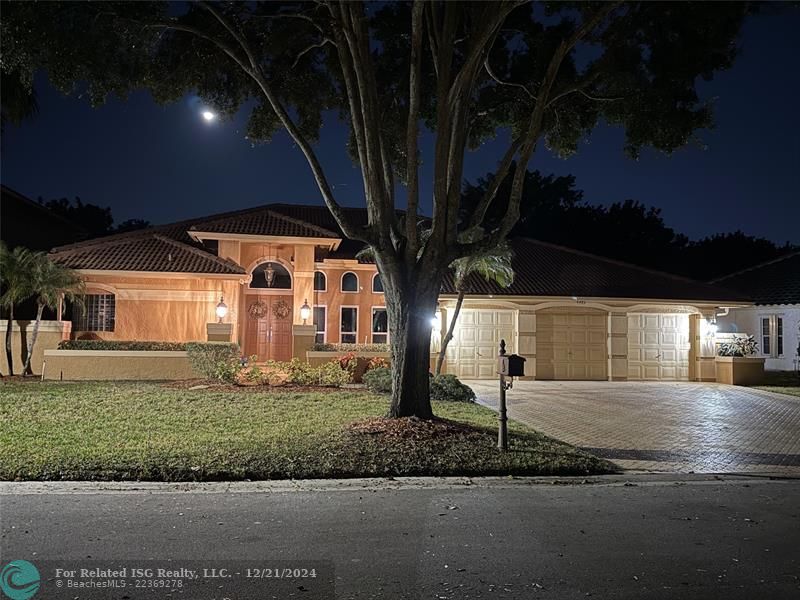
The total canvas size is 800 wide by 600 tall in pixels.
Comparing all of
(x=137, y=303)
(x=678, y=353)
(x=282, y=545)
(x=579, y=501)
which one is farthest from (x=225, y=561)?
(x=678, y=353)

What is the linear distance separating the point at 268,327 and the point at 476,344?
7545 millimetres

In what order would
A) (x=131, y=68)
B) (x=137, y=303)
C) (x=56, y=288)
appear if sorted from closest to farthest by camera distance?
1. (x=131, y=68)
2. (x=56, y=288)
3. (x=137, y=303)

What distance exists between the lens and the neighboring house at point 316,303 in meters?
20.4

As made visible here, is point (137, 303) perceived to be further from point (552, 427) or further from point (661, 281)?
point (661, 281)

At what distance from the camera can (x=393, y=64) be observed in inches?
511

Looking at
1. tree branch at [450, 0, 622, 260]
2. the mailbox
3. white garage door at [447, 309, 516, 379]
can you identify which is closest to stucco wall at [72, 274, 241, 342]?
white garage door at [447, 309, 516, 379]

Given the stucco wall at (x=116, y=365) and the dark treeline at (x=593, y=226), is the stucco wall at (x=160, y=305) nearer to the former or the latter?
the stucco wall at (x=116, y=365)

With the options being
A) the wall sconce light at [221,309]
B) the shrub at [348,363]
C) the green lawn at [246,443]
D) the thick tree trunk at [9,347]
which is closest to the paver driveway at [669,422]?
the green lawn at [246,443]

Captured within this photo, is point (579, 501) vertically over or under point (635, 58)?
under

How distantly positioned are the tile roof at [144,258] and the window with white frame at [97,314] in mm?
1245

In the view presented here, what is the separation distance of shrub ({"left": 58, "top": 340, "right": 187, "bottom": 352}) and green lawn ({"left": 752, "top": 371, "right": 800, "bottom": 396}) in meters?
17.4

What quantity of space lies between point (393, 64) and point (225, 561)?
1056 cm

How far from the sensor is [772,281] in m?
27.8

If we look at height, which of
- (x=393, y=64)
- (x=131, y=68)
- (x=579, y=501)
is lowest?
(x=579, y=501)
